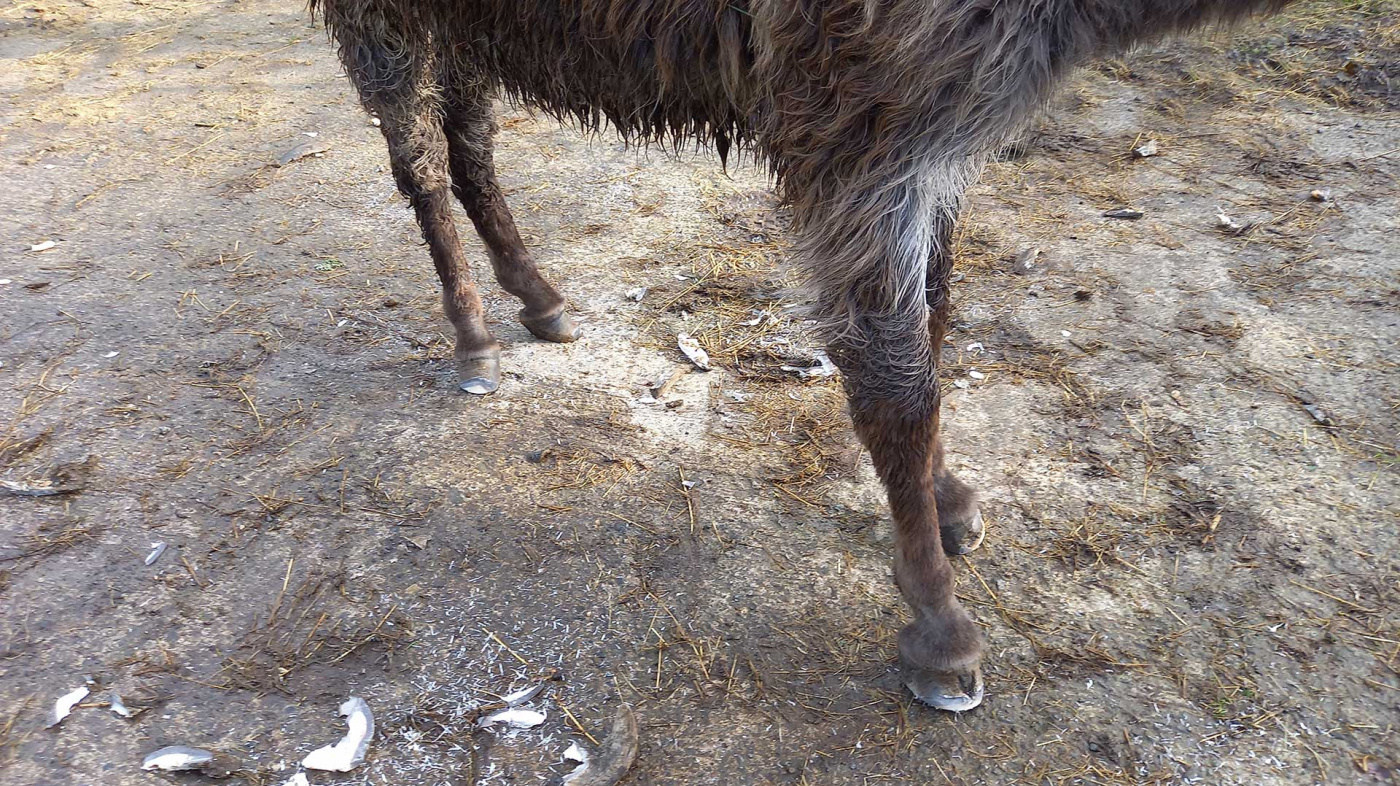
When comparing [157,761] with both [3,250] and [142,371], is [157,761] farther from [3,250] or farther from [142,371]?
[3,250]

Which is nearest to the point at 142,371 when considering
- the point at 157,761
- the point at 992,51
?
the point at 157,761

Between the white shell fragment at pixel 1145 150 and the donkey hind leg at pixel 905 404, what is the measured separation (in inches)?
119

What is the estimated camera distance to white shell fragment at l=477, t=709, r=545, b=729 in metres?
2.08

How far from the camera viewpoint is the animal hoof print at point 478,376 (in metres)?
3.18

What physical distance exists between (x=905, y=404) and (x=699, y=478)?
0.97 meters

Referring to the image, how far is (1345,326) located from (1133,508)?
1299 mm

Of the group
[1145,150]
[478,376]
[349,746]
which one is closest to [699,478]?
[478,376]

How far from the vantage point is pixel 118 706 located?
6.88ft

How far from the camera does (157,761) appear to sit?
1961mm

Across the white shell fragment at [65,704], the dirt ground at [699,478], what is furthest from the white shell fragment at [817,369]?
the white shell fragment at [65,704]

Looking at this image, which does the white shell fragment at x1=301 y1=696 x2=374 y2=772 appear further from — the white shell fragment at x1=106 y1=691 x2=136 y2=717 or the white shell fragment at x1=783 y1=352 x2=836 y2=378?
the white shell fragment at x1=783 y1=352 x2=836 y2=378

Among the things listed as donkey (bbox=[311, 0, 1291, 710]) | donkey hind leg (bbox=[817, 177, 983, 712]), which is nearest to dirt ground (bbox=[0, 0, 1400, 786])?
donkey hind leg (bbox=[817, 177, 983, 712])

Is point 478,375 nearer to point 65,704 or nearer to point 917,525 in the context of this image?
point 65,704

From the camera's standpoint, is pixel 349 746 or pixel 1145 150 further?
pixel 1145 150
